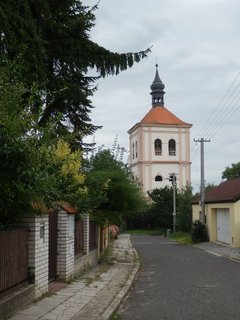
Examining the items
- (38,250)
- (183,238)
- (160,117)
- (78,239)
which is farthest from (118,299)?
(160,117)

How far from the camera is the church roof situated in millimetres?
91931

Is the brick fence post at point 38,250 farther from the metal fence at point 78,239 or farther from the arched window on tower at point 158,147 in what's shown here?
the arched window on tower at point 158,147

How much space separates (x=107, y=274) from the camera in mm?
16656

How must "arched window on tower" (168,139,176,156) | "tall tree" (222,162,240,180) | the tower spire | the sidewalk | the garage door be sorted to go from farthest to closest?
the tower spire
"arched window on tower" (168,139,176,156)
"tall tree" (222,162,240,180)
the garage door
the sidewalk

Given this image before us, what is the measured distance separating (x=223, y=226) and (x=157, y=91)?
6375cm

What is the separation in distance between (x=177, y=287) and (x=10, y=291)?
5815mm

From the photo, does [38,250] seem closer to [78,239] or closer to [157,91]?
[78,239]

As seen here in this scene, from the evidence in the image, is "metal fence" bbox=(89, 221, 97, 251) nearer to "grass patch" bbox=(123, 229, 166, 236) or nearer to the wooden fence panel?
the wooden fence panel

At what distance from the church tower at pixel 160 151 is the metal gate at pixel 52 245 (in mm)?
74859

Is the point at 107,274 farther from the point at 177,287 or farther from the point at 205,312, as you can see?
the point at 205,312

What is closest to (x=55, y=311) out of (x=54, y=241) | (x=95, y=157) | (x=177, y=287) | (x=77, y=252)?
(x=54, y=241)

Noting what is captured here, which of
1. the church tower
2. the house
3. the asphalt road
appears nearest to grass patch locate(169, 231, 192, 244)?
the house

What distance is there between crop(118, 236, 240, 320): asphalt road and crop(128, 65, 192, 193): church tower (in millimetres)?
69257

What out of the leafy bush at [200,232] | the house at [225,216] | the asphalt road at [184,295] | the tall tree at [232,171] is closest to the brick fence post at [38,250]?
the asphalt road at [184,295]
